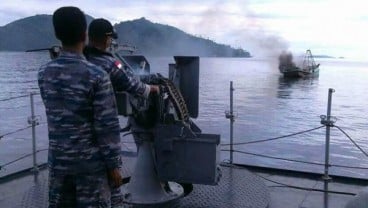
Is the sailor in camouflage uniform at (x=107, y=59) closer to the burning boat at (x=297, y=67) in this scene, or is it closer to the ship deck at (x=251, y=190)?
the ship deck at (x=251, y=190)

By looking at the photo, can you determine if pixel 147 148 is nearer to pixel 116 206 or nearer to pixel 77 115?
pixel 116 206

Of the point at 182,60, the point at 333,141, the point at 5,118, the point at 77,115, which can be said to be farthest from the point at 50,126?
the point at 5,118

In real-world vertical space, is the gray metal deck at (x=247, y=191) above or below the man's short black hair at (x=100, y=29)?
below

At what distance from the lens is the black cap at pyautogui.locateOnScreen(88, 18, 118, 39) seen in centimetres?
329

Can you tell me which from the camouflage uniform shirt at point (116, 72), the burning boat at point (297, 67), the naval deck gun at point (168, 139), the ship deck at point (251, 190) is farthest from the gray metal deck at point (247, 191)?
the burning boat at point (297, 67)

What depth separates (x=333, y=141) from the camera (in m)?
18.0

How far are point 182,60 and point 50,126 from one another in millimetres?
2309

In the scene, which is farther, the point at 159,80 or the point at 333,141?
the point at 333,141

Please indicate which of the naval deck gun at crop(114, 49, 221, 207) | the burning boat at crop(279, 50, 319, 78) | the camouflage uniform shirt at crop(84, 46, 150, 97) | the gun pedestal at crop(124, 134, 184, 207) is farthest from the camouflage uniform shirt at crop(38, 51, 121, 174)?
the burning boat at crop(279, 50, 319, 78)

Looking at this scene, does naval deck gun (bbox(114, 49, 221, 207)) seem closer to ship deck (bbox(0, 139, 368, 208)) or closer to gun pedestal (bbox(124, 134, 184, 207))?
gun pedestal (bbox(124, 134, 184, 207))

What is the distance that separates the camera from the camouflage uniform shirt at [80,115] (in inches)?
99.0

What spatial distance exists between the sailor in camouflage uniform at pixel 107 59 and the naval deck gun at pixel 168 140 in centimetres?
57

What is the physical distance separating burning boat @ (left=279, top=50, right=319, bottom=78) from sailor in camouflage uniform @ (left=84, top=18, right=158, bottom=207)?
220 feet

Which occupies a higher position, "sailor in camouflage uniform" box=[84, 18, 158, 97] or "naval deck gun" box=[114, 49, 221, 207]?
"sailor in camouflage uniform" box=[84, 18, 158, 97]
